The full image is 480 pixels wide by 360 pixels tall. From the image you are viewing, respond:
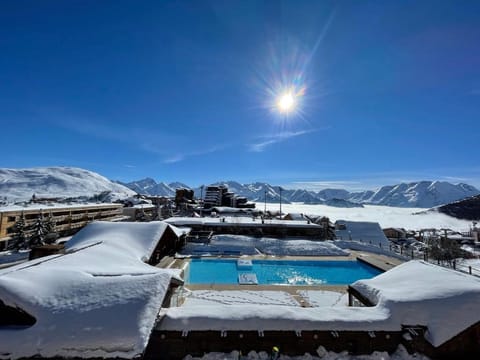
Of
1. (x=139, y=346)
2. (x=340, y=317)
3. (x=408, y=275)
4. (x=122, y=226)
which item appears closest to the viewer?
(x=139, y=346)

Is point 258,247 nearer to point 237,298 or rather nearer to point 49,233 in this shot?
point 237,298

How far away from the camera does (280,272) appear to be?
1428cm

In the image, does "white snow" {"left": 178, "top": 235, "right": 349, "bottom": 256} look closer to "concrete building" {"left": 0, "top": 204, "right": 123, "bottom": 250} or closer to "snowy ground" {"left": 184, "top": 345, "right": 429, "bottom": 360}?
"snowy ground" {"left": 184, "top": 345, "right": 429, "bottom": 360}

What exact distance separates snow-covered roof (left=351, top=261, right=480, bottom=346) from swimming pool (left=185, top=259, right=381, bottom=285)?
5.95m

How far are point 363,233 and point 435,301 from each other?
28126 mm

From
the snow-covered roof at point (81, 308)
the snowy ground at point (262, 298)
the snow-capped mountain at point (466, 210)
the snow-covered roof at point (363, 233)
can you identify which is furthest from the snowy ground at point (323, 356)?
the snow-capped mountain at point (466, 210)

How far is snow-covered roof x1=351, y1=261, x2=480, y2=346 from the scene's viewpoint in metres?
6.11

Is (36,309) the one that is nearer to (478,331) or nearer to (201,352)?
(201,352)

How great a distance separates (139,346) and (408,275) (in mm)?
8194

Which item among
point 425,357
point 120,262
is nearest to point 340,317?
point 425,357

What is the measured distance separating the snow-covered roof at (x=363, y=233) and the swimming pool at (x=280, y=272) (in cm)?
1564

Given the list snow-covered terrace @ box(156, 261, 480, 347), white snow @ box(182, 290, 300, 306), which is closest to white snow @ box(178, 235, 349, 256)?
white snow @ box(182, 290, 300, 306)

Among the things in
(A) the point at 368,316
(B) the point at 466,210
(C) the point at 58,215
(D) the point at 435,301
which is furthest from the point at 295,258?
(B) the point at 466,210

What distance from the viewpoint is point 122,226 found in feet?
43.5
